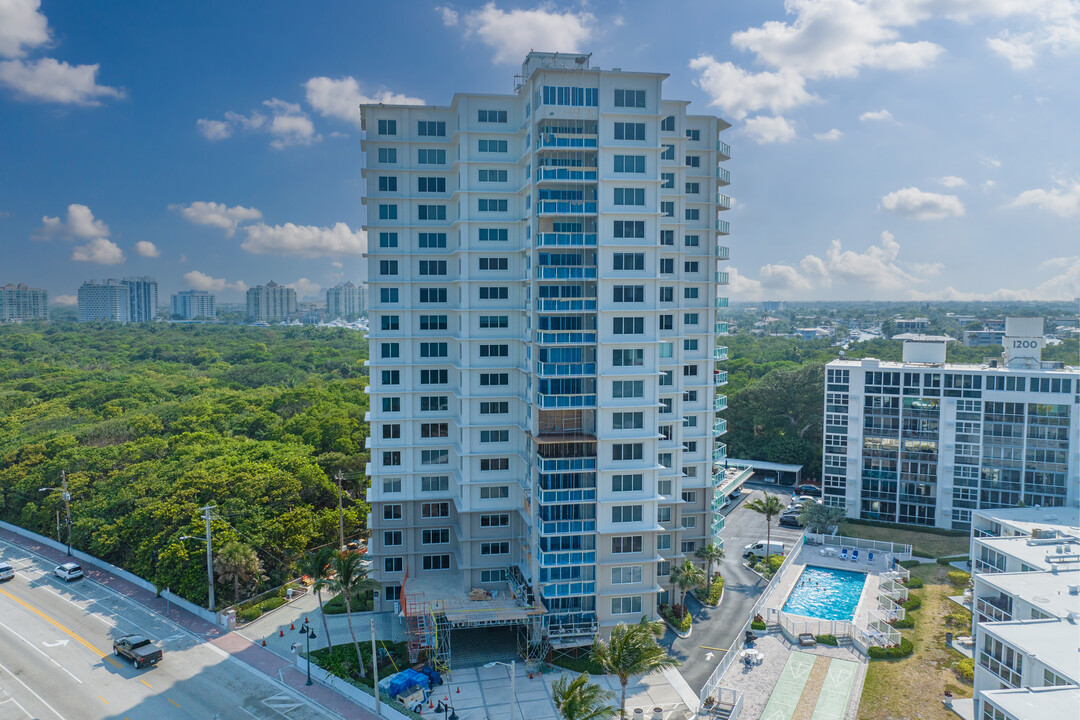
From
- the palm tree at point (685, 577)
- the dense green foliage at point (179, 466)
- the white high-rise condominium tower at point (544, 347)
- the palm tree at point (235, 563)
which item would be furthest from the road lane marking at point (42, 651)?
the palm tree at point (685, 577)

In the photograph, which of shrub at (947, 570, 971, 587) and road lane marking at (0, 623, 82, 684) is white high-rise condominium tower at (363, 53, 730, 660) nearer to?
road lane marking at (0, 623, 82, 684)

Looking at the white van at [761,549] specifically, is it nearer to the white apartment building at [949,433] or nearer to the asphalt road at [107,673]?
the white apartment building at [949,433]

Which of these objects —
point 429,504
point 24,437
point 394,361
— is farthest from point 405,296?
point 24,437

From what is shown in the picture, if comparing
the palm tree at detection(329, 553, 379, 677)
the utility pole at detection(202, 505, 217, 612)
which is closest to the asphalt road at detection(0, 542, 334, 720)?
the utility pole at detection(202, 505, 217, 612)

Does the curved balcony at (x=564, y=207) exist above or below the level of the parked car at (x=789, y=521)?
above

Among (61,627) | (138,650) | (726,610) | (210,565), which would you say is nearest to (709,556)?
(726,610)
